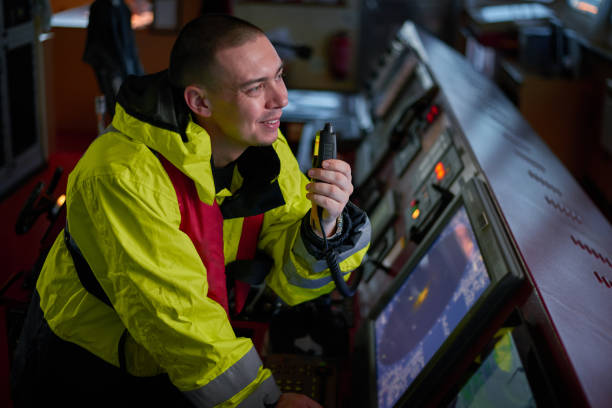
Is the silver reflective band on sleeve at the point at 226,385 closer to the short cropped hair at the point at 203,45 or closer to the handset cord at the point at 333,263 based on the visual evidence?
the handset cord at the point at 333,263

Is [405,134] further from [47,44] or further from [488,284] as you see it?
[47,44]

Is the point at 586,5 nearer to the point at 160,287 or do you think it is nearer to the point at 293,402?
the point at 293,402

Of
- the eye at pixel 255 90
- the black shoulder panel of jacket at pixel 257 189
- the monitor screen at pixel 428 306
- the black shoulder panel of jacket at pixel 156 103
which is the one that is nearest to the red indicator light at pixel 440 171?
the monitor screen at pixel 428 306

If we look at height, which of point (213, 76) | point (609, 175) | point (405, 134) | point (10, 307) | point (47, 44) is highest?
point (213, 76)

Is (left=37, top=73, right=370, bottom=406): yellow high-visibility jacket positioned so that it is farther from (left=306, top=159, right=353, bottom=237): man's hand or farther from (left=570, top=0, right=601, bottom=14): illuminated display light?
(left=570, top=0, right=601, bottom=14): illuminated display light

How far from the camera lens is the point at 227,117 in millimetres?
1216

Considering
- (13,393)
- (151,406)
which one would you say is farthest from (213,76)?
(13,393)

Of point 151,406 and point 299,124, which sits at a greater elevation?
point 151,406

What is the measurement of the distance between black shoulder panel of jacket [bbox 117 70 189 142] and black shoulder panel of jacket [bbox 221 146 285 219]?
0.23 metres

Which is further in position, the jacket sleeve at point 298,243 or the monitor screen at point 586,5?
the monitor screen at point 586,5

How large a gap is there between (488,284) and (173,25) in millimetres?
4409

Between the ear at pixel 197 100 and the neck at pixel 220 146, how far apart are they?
0.05m

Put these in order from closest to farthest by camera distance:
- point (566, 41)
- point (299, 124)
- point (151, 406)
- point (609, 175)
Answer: point (151, 406) < point (299, 124) < point (609, 175) < point (566, 41)

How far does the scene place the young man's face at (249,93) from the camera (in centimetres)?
118
